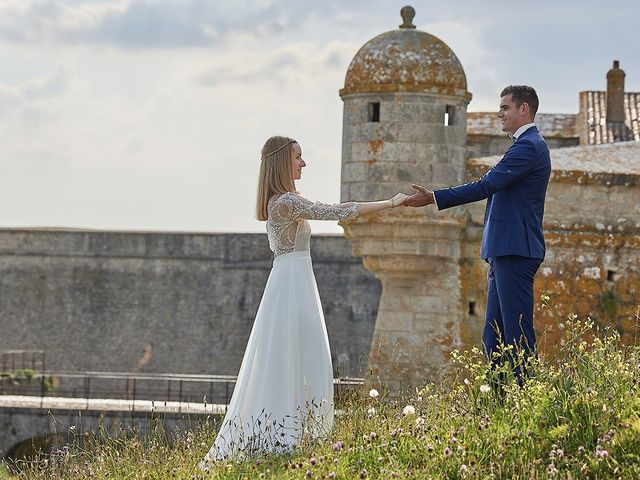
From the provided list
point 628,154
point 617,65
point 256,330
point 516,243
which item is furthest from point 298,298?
point 617,65

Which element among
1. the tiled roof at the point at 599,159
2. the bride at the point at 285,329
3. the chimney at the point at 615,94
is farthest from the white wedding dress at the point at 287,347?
the chimney at the point at 615,94

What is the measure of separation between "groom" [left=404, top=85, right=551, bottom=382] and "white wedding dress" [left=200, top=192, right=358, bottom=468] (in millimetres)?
838

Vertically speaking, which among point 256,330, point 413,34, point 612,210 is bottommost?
point 256,330

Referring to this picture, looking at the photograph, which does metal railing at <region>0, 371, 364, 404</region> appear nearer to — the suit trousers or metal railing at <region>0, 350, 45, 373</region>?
metal railing at <region>0, 350, 45, 373</region>

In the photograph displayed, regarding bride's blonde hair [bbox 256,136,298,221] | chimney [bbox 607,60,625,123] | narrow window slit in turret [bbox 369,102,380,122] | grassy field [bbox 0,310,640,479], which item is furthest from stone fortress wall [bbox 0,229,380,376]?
grassy field [bbox 0,310,640,479]

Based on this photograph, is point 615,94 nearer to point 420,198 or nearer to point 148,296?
point 148,296

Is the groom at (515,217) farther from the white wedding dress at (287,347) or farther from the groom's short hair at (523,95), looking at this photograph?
the white wedding dress at (287,347)

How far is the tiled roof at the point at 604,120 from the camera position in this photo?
30.0 m

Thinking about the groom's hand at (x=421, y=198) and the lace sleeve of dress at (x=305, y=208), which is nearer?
the lace sleeve of dress at (x=305, y=208)

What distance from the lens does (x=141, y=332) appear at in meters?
33.8

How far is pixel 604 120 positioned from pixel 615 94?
0.84 meters

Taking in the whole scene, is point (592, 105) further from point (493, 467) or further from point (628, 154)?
point (493, 467)

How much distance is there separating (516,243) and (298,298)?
4.29 feet

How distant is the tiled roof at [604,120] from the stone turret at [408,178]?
527 inches
